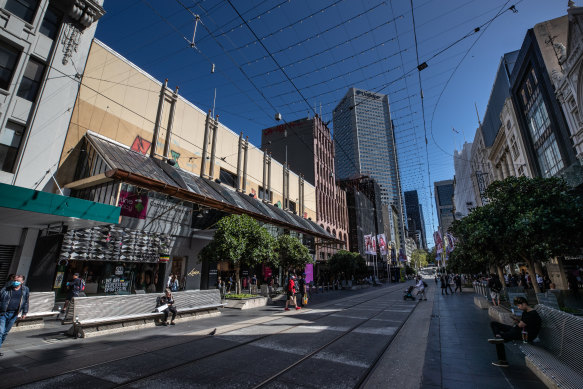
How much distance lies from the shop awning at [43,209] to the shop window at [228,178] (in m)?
12.0

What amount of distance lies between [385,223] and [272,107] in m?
93.3

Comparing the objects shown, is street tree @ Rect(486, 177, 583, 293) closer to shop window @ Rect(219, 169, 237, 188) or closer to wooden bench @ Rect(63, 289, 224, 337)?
wooden bench @ Rect(63, 289, 224, 337)

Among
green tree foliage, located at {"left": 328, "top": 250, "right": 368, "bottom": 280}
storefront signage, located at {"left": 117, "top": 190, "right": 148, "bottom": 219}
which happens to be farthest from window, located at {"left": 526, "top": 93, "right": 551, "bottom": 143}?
storefront signage, located at {"left": 117, "top": 190, "right": 148, "bottom": 219}

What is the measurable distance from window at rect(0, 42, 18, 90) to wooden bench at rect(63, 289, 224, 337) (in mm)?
10623

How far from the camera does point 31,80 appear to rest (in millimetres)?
12273

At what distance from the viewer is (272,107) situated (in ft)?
35.6

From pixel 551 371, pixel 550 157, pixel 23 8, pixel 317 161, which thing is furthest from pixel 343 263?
pixel 23 8

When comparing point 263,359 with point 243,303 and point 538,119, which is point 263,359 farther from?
point 538,119

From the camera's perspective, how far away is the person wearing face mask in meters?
6.31

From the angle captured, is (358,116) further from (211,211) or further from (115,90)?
(115,90)

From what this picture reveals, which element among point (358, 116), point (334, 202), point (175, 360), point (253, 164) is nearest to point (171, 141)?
point (253, 164)

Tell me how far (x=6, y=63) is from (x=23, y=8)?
3.04m

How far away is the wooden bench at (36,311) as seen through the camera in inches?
345

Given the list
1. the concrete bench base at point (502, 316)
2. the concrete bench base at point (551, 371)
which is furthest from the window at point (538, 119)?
A: the concrete bench base at point (551, 371)
